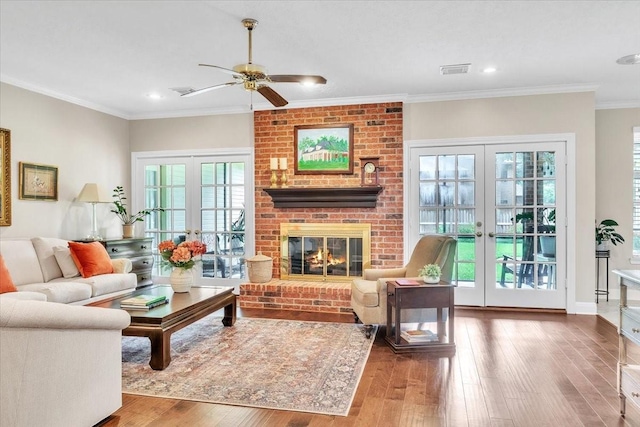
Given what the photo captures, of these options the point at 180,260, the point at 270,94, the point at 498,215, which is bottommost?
the point at 180,260

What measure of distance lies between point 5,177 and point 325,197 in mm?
3535

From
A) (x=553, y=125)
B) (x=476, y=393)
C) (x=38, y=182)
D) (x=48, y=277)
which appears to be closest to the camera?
(x=476, y=393)

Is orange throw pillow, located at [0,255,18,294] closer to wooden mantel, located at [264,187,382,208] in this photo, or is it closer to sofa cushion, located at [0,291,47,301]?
sofa cushion, located at [0,291,47,301]

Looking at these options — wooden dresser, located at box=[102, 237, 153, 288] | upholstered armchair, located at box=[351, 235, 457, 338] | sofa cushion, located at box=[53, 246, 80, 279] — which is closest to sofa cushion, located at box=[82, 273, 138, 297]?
sofa cushion, located at box=[53, 246, 80, 279]

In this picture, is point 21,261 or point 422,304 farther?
point 21,261

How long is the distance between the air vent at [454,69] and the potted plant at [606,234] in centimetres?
293

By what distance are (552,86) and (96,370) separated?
523 centimetres

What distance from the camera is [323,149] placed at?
550 centimetres

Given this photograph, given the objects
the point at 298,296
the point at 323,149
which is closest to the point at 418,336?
the point at 298,296

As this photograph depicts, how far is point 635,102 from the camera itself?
18.1ft

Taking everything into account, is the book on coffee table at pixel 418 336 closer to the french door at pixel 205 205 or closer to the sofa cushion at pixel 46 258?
the french door at pixel 205 205

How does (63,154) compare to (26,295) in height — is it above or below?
above

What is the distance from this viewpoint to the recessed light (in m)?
3.91

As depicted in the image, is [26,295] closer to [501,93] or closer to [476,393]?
[476,393]
